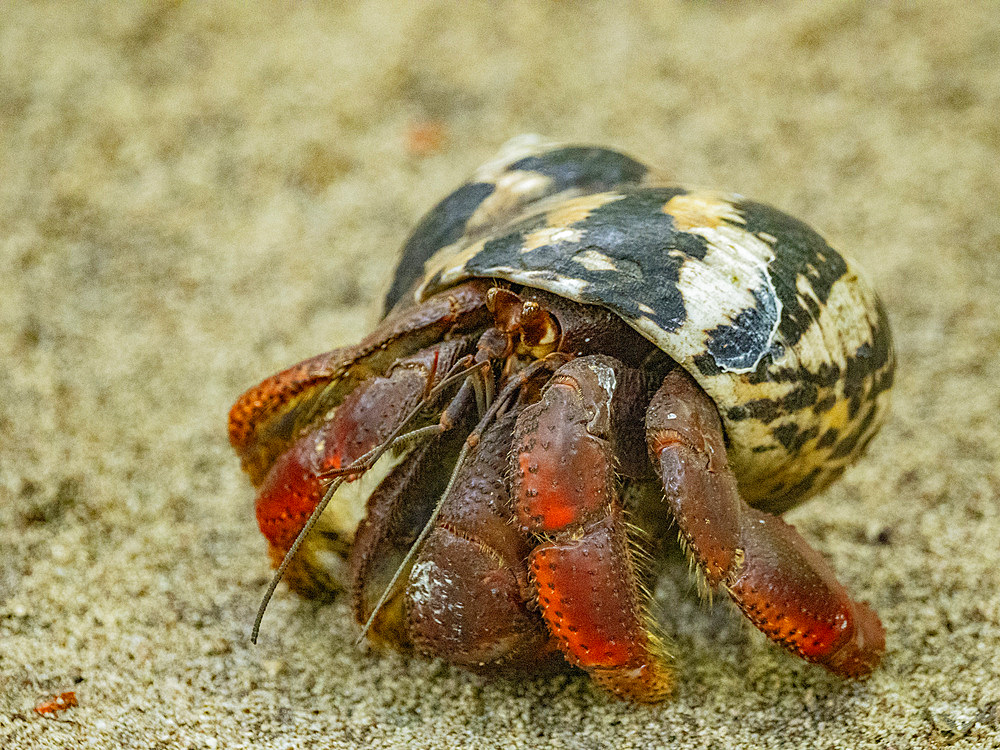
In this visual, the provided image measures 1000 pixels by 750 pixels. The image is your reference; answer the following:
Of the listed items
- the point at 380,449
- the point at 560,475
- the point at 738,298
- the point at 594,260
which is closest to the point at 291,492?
the point at 380,449

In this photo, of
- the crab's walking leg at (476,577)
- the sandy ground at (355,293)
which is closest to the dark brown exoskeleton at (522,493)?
the crab's walking leg at (476,577)

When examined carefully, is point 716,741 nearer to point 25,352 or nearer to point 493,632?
point 493,632

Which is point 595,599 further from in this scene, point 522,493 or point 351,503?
A: point 351,503

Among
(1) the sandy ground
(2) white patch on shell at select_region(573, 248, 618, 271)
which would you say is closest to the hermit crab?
(2) white patch on shell at select_region(573, 248, 618, 271)

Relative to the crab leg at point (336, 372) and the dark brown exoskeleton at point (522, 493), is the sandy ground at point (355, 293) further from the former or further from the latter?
the crab leg at point (336, 372)

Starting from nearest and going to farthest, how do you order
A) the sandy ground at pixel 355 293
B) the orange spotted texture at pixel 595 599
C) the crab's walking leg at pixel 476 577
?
the orange spotted texture at pixel 595 599 → the crab's walking leg at pixel 476 577 → the sandy ground at pixel 355 293

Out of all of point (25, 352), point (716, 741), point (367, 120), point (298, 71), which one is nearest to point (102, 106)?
point (298, 71)

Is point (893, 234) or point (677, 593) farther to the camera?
point (893, 234)

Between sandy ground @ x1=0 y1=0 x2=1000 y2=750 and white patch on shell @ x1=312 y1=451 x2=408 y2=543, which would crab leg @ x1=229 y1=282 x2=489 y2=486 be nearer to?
white patch on shell @ x1=312 y1=451 x2=408 y2=543
